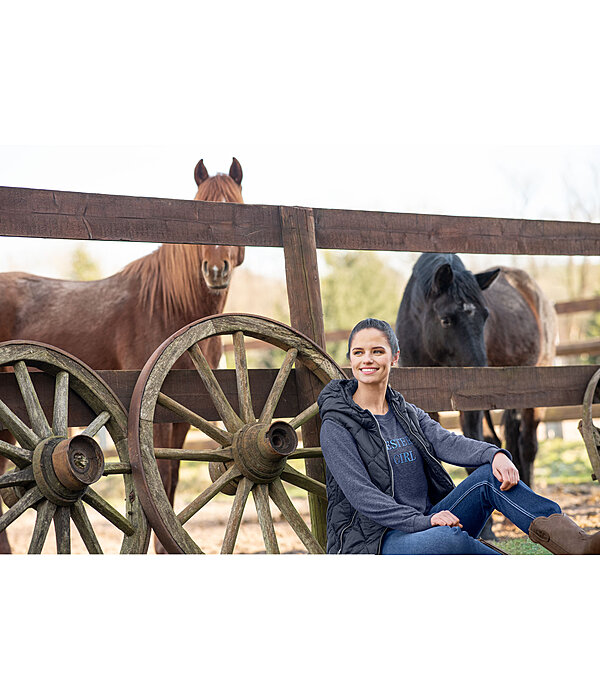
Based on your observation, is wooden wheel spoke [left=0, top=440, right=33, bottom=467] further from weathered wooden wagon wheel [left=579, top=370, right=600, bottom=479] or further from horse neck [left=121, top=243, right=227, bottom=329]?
weathered wooden wagon wheel [left=579, top=370, right=600, bottom=479]

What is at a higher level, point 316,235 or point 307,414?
point 316,235

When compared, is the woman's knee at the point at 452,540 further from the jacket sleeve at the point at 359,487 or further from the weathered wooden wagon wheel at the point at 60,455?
the weathered wooden wagon wheel at the point at 60,455

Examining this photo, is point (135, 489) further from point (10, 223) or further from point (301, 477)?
point (10, 223)

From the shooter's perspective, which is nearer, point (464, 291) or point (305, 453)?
point (305, 453)

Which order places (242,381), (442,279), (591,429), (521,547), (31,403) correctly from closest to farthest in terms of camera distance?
(31,403)
(242,381)
(591,429)
(521,547)
(442,279)

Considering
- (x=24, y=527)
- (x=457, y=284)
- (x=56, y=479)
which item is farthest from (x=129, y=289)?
(x=24, y=527)

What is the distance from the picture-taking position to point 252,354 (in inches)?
630

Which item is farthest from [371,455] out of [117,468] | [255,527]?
[255,527]

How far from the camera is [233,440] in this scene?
273 cm

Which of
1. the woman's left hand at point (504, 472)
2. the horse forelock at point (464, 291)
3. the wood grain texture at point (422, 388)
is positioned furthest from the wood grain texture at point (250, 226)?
the woman's left hand at point (504, 472)

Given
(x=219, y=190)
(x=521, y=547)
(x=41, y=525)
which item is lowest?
(x=521, y=547)

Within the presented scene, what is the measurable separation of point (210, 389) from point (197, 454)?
0.90 feet

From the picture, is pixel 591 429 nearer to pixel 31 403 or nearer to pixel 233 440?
pixel 233 440

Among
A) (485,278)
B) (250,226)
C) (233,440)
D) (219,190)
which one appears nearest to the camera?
(233,440)
